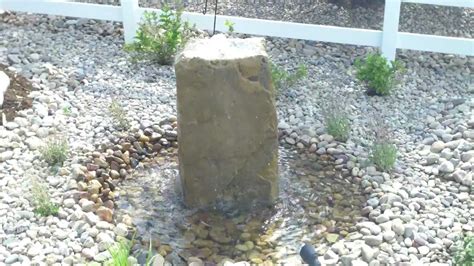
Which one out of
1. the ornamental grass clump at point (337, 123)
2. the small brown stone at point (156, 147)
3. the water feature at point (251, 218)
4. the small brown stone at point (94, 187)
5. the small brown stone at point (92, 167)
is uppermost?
the ornamental grass clump at point (337, 123)

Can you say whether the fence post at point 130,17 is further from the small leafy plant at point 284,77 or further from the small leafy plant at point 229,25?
the small leafy plant at point 284,77

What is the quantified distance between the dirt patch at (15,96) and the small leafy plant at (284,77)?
1.73m

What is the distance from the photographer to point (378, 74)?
225 inches

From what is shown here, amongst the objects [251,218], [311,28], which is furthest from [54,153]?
[311,28]

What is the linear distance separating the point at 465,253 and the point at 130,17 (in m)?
3.47

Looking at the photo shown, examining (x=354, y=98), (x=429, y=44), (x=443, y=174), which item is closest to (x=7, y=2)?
(x=354, y=98)

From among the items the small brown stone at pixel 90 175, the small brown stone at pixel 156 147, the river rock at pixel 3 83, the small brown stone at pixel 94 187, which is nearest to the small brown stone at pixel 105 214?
the small brown stone at pixel 94 187

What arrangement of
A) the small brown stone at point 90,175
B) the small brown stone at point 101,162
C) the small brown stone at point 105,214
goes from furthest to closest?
1. the small brown stone at point 101,162
2. the small brown stone at point 90,175
3. the small brown stone at point 105,214

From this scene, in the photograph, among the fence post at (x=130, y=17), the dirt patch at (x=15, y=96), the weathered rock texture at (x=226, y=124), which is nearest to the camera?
the weathered rock texture at (x=226, y=124)

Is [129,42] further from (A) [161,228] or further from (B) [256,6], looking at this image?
(A) [161,228]

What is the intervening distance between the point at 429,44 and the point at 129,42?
238cm

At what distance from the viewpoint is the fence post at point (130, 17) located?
20.9ft

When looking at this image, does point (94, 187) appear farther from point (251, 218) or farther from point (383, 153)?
point (383, 153)

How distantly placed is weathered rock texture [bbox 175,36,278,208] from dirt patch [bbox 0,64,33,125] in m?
1.45
